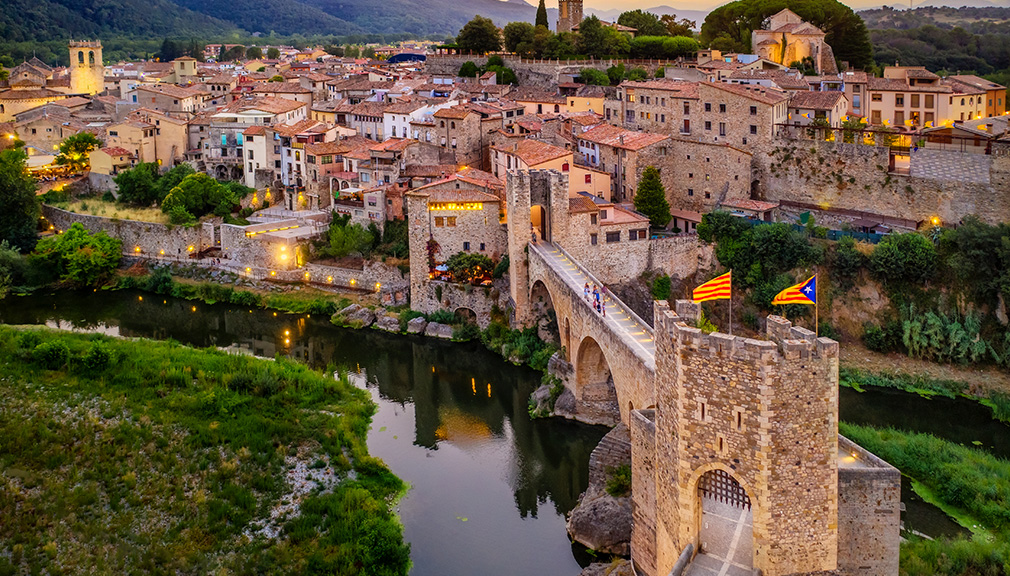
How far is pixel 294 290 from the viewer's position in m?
29.7

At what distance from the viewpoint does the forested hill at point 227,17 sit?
8800 centimetres

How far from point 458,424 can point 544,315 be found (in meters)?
4.20

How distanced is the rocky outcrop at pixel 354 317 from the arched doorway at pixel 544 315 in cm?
525

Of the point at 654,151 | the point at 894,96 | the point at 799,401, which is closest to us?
the point at 799,401

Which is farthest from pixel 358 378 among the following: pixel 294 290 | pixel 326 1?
pixel 326 1

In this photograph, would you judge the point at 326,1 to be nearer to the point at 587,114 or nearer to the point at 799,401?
the point at 587,114

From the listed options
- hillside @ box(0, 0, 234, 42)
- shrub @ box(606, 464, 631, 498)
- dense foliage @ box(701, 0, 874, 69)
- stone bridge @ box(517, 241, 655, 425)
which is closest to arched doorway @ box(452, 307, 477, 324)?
stone bridge @ box(517, 241, 655, 425)

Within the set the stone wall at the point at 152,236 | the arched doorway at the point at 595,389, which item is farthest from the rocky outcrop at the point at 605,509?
the stone wall at the point at 152,236

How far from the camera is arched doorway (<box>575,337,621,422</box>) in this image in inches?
788

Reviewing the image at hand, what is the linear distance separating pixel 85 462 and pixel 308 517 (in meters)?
4.19

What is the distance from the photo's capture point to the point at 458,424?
813 inches

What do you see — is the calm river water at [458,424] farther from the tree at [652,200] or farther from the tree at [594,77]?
the tree at [594,77]

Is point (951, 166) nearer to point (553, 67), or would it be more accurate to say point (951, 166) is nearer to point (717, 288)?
point (717, 288)

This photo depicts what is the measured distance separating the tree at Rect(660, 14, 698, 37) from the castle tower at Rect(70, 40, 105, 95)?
104 ft
